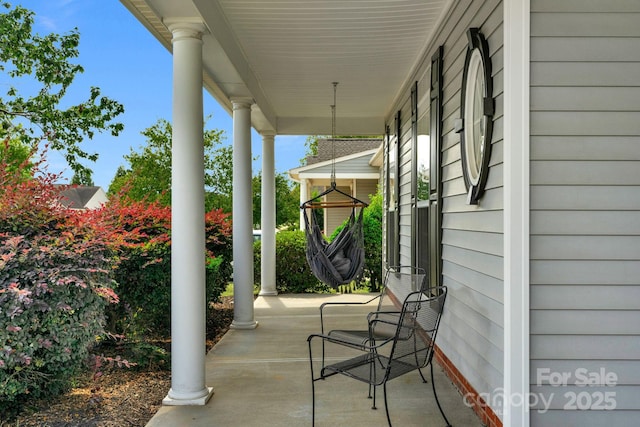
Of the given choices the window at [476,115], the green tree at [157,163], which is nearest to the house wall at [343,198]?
the green tree at [157,163]

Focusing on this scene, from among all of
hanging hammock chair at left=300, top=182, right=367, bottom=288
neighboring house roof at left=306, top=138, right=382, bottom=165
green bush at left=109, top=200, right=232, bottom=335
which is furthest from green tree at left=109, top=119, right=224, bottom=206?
green bush at left=109, top=200, right=232, bottom=335

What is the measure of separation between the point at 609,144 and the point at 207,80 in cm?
409

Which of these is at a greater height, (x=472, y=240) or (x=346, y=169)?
(x=346, y=169)

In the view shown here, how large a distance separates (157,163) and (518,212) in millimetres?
11974

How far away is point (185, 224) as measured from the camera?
3.63m

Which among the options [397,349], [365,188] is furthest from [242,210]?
[365,188]

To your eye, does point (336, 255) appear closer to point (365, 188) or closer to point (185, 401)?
point (185, 401)

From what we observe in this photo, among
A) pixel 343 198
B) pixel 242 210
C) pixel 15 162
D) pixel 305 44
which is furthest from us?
pixel 343 198

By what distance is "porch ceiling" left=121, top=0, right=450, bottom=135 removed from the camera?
13.2ft

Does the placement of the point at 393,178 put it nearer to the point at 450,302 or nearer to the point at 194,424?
the point at 450,302

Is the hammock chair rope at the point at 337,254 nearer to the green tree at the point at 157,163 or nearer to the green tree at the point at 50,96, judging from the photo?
the green tree at the point at 50,96

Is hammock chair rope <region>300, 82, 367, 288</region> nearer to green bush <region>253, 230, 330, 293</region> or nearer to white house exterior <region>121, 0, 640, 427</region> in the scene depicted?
white house exterior <region>121, 0, 640, 427</region>

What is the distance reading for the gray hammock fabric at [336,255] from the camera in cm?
595

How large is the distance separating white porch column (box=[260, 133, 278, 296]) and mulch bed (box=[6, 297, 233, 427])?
4.25 meters
